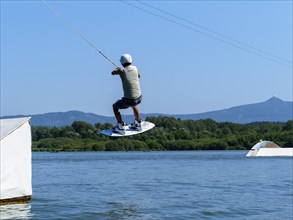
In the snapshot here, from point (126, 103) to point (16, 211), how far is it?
30184 mm

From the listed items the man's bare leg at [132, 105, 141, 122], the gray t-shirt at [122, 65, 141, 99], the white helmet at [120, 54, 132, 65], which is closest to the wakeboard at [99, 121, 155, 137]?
the man's bare leg at [132, 105, 141, 122]

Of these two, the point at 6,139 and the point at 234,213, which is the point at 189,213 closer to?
the point at 234,213

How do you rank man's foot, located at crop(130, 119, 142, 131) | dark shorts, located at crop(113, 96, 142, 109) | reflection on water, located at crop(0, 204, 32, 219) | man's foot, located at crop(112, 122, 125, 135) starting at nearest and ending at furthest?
dark shorts, located at crop(113, 96, 142, 109) < man's foot, located at crop(112, 122, 125, 135) < man's foot, located at crop(130, 119, 142, 131) < reflection on water, located at crop(0, 204, 32, 219)

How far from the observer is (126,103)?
52.6 feet

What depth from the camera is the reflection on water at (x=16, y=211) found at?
135ft

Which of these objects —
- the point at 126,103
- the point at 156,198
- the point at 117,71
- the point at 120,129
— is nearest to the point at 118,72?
the point at 117,71

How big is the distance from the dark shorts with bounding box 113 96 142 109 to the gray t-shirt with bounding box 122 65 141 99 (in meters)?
0.11

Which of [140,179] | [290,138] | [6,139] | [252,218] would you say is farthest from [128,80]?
[290,138]

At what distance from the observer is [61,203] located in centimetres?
4984

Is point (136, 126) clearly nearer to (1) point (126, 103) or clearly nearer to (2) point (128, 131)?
(2) point (128, 131)

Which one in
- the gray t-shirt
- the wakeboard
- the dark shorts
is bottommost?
the wakeboard

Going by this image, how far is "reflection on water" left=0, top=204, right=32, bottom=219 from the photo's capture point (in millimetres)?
41094

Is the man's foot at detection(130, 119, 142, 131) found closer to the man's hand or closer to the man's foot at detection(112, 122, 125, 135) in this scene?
the man's foot at detection(112, 122, 125, 135)

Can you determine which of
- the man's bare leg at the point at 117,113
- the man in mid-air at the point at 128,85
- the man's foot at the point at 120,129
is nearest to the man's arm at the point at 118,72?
the man in mid-air at the point at 128,85
